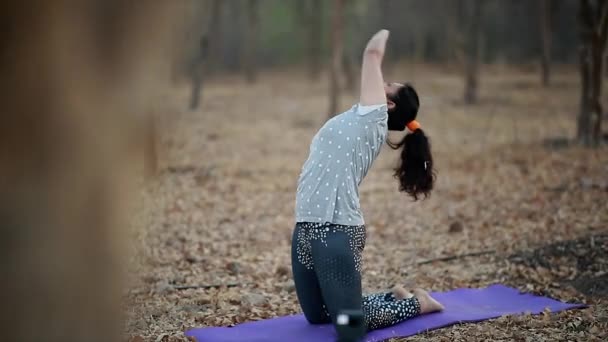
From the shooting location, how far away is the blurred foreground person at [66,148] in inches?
90.8

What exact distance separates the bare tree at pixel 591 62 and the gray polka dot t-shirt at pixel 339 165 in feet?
22.1

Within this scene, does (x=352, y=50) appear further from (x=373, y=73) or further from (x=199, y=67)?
(x=373, y=73)

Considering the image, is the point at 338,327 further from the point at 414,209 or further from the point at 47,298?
the point at 414,209

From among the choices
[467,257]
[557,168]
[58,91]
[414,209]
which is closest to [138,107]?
[58,91]

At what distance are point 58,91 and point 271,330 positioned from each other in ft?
6.91

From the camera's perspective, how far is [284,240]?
666 cm

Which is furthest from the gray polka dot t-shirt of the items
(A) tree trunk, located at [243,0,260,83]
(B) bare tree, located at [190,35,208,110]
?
(A) tree trunk, located at [243,0,260,83]

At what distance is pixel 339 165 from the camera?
3.68 meters

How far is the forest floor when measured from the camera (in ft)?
15.0

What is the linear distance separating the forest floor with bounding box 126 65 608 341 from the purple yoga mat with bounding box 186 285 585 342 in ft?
0.38

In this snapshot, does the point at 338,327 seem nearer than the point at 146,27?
No

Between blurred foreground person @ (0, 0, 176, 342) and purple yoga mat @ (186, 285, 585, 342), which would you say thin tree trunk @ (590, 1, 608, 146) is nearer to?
purple yoga mat @ (186, 285, 585, 342)

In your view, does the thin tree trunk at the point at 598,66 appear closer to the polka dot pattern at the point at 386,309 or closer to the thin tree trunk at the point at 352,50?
the polka dot pattern at the point at 386,309

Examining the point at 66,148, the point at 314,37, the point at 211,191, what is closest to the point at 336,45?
the point at 211,191
